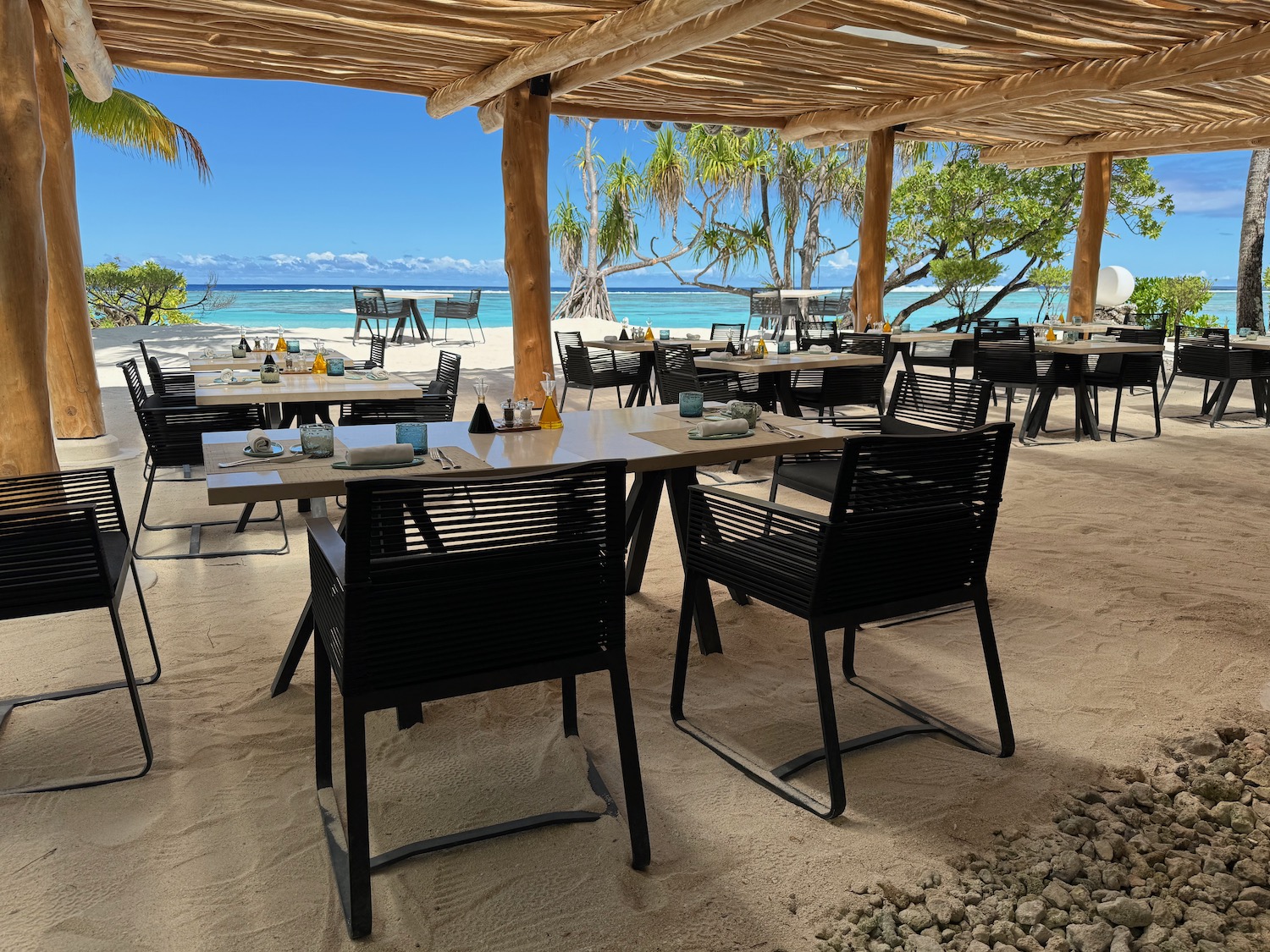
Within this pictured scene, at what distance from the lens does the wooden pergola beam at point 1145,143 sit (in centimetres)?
884

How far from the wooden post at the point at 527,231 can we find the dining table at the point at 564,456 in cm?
385

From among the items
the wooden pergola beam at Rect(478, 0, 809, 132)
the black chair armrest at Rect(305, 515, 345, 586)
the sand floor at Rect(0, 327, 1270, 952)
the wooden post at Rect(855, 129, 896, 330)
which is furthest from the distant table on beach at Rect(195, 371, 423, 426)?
the wooden post at Rect(855, 129, 896, 330)

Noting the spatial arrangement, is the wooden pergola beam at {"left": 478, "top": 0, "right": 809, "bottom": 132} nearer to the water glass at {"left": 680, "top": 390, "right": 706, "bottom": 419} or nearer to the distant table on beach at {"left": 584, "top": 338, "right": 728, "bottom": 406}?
the distant table on beach at {"left": 584, "top": 338, "right": 728, "bottom": 406}

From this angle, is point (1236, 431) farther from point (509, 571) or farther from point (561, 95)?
point (509, 571)

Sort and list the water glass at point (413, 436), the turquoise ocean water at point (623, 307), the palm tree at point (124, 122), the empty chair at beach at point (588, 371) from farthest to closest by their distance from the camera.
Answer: the turquoise ocean water at point (623, 307), the palm tree at point (124, 122), the empty chair at beach at point (588, 371), the water glass at point (413, 436)

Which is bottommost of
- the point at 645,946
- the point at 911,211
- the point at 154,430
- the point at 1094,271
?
the point at 645,946

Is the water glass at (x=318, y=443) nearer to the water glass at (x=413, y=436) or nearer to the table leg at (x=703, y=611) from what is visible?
the water glass at (x=413, y=436)

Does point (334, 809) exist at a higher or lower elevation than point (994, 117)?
lower

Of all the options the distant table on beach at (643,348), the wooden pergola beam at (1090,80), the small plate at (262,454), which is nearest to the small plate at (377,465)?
the small plate at (262,454)

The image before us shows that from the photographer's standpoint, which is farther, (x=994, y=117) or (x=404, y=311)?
(x=404, y=311)

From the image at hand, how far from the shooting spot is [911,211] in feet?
40.8

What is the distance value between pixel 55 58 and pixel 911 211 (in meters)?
9.87

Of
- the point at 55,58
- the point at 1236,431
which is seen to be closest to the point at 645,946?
the point at 55,58

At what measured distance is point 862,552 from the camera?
2.13 metres
